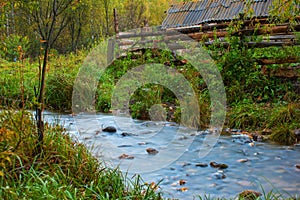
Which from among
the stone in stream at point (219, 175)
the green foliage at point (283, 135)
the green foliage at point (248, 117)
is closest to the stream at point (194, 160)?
the stone in stream at point (219, 175)

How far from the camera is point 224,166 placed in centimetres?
417

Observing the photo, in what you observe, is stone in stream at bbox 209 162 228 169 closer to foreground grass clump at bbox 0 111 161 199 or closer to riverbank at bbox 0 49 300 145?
foreground grass clump at bbox 0 111 161 199

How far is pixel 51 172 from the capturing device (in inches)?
116

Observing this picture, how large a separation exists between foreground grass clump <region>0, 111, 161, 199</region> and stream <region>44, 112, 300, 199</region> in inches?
19.9

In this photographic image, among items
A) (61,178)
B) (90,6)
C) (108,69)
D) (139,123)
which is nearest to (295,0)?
(61,178)

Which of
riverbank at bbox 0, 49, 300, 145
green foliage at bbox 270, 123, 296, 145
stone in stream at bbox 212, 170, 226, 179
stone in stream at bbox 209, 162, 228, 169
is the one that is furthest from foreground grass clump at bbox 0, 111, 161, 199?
green foliage at bbox 270, 123, 296, 145

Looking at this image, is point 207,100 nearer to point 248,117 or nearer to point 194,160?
point 248,117

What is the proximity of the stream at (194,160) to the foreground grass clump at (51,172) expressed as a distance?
1.66 feet

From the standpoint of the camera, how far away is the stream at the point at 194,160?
3539mm

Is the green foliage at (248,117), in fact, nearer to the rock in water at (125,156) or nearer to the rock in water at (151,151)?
the rock in water at (151,151)

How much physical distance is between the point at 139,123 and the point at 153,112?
522 mm

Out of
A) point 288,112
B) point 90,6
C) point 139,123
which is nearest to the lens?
point 288,112

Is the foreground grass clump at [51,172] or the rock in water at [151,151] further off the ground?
the foreground grass clump at [51,172]

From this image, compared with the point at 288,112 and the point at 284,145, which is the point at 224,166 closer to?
the point at 284,145
